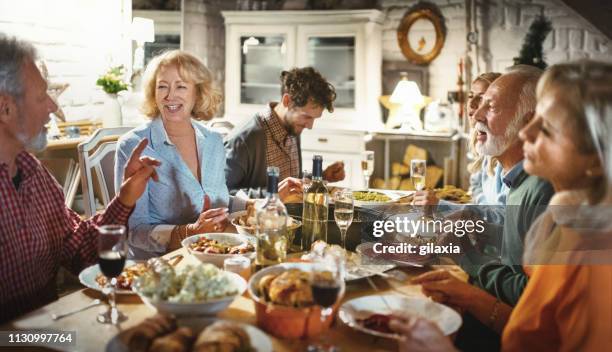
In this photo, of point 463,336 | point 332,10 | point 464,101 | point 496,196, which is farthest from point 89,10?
point 463,336

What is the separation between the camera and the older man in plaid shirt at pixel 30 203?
144 cm

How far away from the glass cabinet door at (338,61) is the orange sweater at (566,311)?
13.4ft

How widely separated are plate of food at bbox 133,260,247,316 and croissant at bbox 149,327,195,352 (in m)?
0.10

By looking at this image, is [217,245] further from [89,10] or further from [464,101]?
[464,101]

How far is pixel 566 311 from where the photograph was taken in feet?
3.48

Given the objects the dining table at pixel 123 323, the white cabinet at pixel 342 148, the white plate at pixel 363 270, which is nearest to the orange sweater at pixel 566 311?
the dining table at pixel 123 323

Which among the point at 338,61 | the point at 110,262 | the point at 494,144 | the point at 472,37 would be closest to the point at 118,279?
the point at 110,262

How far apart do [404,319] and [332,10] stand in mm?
4295

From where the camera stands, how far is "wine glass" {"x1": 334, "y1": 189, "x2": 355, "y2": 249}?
1674mm

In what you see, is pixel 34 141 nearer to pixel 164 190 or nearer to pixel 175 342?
pixel 164 190

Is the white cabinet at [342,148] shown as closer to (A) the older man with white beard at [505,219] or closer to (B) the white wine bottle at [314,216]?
(A) the older man with white beard at [505,219]

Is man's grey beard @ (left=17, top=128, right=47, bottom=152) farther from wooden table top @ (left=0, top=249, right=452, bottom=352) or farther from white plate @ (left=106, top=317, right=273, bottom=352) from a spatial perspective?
white plate @ (left=106, top=317, right=273, bottom=352)

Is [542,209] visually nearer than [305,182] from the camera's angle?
Yes

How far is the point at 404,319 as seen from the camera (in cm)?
111
